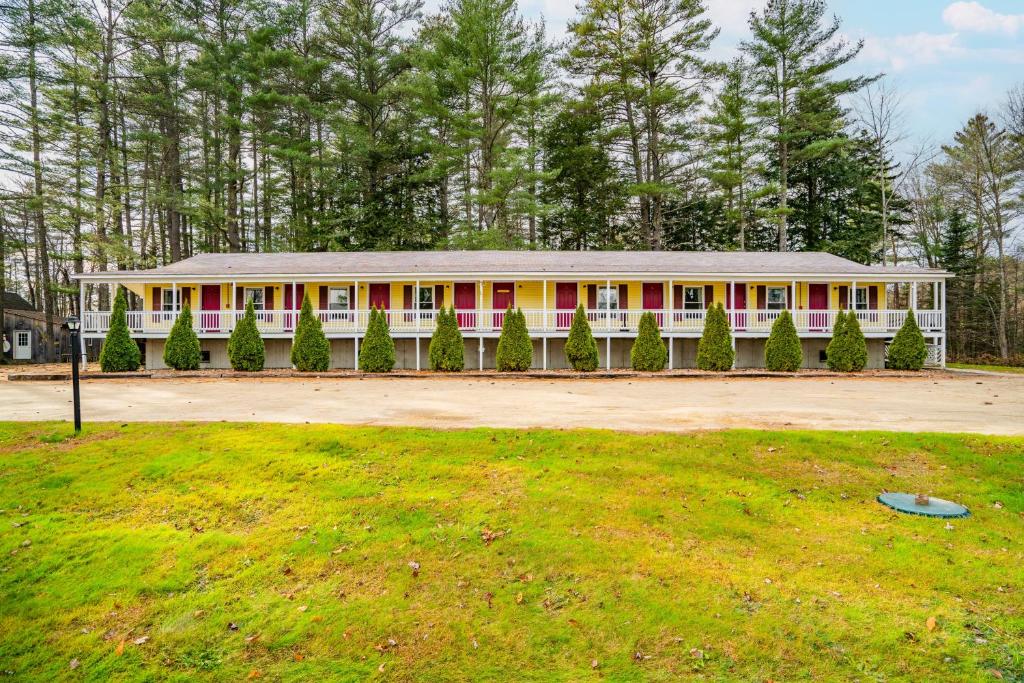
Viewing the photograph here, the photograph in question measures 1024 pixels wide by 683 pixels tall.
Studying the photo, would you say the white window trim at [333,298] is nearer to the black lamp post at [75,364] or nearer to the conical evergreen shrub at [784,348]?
the black lamp post at [75,364]

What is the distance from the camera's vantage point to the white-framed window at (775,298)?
2136 centimetres

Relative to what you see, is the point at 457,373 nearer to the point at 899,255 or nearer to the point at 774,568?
the point at 774,568

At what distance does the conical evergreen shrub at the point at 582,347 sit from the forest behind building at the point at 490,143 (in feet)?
33.8

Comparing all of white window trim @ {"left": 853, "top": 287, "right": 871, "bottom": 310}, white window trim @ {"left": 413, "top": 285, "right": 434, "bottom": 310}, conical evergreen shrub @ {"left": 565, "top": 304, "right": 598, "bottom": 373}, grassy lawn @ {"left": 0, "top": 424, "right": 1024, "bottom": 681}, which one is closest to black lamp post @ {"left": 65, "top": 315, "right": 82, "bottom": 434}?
grassy lawn @ {"left": 0, "top": 424, "right": 1024, "bottom": 681}

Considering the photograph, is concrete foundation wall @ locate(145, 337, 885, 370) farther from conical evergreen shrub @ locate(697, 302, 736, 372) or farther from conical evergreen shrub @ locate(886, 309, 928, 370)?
conical evergreen shrub @ locate(697, 302, 736, 372)

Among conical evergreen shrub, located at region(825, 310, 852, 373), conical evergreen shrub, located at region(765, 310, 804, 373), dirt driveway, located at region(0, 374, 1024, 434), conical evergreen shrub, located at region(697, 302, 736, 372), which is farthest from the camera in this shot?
conical evergreen shrub, located at region(697, 302, 736, 372)

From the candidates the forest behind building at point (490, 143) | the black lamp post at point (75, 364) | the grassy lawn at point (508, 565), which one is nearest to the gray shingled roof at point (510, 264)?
the forest behind building at point (490, 143)

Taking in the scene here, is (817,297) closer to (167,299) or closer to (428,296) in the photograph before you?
(428,296)

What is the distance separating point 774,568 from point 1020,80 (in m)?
34.3

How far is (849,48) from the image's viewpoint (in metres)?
28.0

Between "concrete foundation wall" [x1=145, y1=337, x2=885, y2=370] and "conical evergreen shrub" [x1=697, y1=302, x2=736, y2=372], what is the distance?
1938 mm

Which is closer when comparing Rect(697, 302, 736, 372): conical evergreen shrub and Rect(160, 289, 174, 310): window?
Rect(697, 302, 736, 372): conical evergreen shrub

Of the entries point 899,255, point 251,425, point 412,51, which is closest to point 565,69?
point 412,51

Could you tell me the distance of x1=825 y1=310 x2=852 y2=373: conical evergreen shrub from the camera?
17688mm
